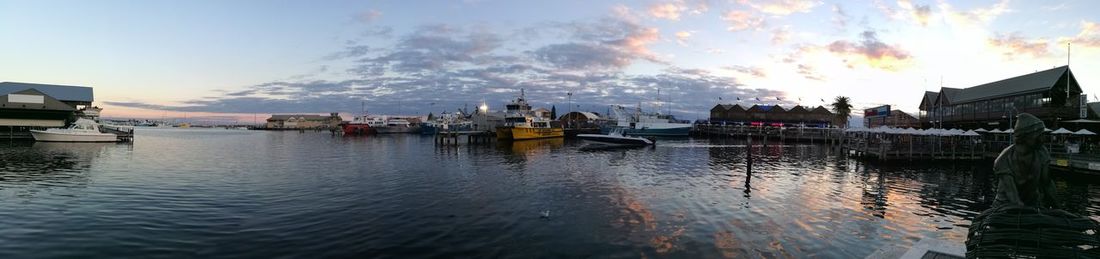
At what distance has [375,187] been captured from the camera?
2133cm

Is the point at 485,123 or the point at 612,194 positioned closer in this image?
the point at 612,194

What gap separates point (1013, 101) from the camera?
4459cm

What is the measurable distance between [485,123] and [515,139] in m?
27.9

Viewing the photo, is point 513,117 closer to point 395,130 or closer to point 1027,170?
point 395,130

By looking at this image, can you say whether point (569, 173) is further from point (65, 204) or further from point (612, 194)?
point (65, 204)

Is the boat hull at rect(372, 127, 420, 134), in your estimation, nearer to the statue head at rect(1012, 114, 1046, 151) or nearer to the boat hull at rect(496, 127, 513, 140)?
the boat hull at rect(496, 127, 513, 140)

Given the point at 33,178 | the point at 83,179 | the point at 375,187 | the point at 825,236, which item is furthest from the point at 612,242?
the point at 33,178

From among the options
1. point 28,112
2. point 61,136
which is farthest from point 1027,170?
point 28,112

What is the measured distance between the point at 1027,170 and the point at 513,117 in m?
70.5

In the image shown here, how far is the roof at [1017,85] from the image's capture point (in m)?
40.9

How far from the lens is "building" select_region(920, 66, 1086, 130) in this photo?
4024 cm

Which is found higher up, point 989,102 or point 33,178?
point 989,102

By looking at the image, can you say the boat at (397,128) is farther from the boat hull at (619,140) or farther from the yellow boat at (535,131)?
the boat hull at (619,140)

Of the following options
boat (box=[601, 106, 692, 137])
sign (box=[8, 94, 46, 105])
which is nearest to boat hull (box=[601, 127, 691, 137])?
boat (box=[601, 106, 692, 137])
